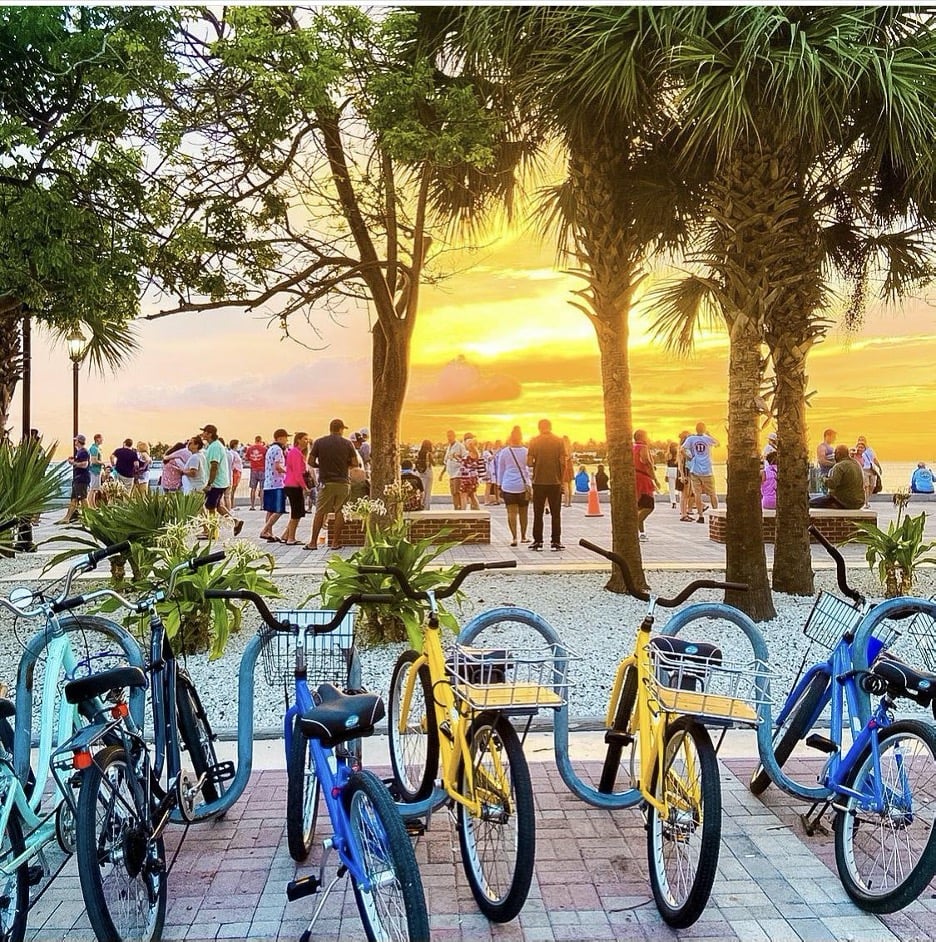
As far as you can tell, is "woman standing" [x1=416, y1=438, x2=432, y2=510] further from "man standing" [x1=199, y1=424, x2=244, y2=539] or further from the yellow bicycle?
the yellow bicycle

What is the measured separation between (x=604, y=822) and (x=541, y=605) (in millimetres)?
5124

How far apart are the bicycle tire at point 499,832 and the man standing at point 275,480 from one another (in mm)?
11009

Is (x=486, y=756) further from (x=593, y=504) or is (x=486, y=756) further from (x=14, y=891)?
(x=593, y=504)

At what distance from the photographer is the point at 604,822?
381 centimetres

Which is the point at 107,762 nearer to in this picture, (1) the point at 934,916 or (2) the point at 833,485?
(1) the point at 934,916

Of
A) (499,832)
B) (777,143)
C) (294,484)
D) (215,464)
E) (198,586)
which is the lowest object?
(499,832)

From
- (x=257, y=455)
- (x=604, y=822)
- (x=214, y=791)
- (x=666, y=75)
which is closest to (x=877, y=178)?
(x=666, y=75)

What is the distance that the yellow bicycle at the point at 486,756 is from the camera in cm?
290

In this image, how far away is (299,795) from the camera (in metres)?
3.30

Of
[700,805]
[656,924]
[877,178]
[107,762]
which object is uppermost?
[877,178]

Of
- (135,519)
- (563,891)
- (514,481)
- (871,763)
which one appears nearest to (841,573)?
(871,763)

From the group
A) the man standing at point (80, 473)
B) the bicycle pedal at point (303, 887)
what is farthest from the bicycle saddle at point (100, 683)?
the man standing at point (80, 473)

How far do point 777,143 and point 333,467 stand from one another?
7.39 m

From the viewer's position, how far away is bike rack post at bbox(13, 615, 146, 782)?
3391mm
